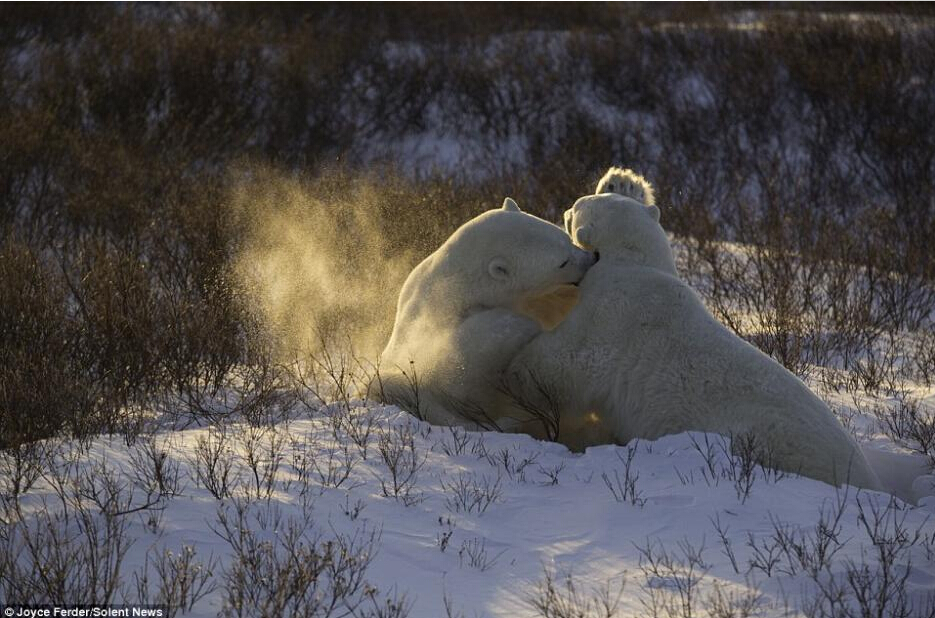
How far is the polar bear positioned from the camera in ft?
14.9

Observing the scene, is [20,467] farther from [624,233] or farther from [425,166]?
[425,166]

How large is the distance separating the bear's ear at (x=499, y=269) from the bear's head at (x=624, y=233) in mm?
430

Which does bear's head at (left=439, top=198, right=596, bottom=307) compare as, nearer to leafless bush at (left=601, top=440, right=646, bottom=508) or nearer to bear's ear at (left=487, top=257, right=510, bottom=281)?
bear's ear at (left=487, top=257, right=510, bottom=281)

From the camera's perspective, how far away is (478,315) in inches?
183

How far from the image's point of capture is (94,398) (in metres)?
4.57

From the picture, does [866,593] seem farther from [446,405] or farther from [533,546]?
[446,405]

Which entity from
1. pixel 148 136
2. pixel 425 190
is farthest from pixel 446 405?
pixel 148 136

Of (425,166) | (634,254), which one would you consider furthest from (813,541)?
(425,166)

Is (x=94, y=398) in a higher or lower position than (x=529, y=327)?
lower

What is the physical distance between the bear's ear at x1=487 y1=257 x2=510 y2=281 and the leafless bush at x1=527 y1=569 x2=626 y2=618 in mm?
1951

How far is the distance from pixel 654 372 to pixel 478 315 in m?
0.94

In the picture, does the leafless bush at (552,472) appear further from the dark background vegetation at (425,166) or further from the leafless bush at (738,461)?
the dark background vegetation at (425,166)

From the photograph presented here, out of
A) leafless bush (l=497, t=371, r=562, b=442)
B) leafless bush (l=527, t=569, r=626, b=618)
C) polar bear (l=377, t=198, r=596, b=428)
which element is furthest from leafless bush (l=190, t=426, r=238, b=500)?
leafless bush (l=497, t=371, r=562, b=442)

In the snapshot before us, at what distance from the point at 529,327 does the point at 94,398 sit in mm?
2110
